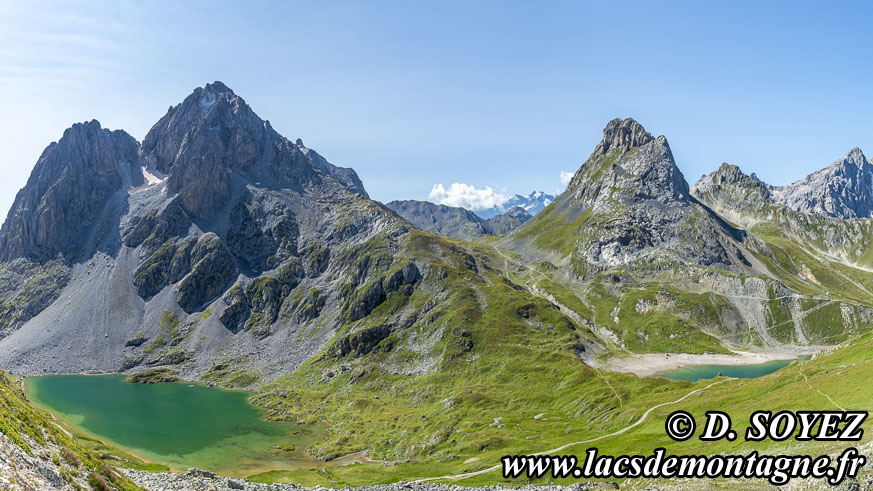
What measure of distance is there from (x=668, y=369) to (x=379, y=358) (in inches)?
4917

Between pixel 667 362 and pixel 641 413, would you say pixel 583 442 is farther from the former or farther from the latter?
pixel 667 362

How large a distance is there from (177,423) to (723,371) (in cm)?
20695

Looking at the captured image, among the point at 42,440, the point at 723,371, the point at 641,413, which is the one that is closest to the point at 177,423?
the point at 42,440

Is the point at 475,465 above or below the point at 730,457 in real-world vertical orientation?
below

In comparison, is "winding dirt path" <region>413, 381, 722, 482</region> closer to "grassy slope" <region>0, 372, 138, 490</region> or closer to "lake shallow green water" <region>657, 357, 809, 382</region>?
"grassy slope" <region>0, 372, 138, 490</region>

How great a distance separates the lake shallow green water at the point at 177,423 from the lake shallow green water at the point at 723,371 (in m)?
142

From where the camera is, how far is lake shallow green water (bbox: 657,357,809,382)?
172 metres

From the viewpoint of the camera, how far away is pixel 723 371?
17925 centimetres

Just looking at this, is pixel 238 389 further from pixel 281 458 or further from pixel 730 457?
pixel 730 457

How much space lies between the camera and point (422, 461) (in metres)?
108

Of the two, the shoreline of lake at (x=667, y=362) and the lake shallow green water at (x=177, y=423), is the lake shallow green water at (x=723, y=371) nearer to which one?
the shoreline of lake at (x=667, y=362)

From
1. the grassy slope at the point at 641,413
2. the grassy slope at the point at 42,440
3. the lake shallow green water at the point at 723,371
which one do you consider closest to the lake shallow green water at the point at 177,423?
the grassy slope at the point at 641,413

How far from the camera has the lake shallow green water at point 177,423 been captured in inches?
4409

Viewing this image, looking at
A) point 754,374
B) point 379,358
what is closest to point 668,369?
point 754,374
